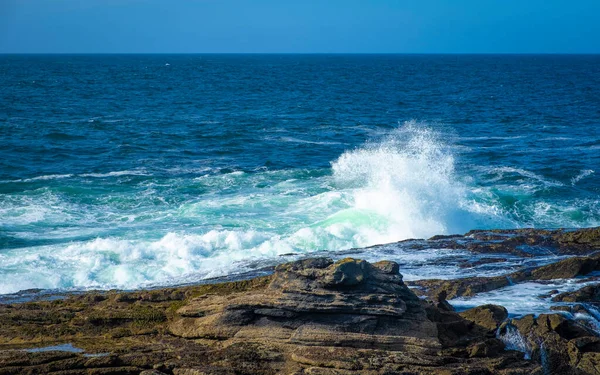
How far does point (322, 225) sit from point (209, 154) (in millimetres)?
13696

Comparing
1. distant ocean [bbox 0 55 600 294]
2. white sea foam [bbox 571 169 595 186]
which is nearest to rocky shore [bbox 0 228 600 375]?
distant ocean [bbox 0 55 600 294]

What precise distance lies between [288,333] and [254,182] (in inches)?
718

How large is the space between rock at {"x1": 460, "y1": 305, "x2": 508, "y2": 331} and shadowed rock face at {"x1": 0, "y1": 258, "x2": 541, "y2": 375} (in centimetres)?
2

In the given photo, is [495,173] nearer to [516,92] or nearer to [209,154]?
[209,154]

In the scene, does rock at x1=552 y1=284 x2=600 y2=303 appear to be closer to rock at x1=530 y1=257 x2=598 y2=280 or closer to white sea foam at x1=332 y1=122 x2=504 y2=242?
rock at x1=530 y1=257 x2=598 y2=280

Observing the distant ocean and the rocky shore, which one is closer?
the rocky shore

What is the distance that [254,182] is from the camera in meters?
28.1

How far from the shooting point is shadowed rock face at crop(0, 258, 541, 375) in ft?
30.8

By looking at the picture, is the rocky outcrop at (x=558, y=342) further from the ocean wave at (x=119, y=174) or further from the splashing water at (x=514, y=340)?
the ocean wave at (x=119, y=174)

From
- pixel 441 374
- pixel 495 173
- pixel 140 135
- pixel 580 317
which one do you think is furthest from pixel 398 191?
pixel 140 135

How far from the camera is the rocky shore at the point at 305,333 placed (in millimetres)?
9438

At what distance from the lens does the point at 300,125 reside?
4462 cm

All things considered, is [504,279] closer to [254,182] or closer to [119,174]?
[254,182]

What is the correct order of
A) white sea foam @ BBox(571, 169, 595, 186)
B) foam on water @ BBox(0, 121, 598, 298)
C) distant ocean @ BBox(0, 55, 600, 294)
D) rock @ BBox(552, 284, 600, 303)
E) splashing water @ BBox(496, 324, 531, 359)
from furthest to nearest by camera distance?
white sea foam @ BBox(571, 169, 595, 186)
distant ocean @ BBox(0, 55, 600, 294)
foam on water @ BBox(0, 121, 598, 298)
rock @ BBox(552, 284, 600, 303)
splashing water @ BBox(496, 324, 531, 359)
